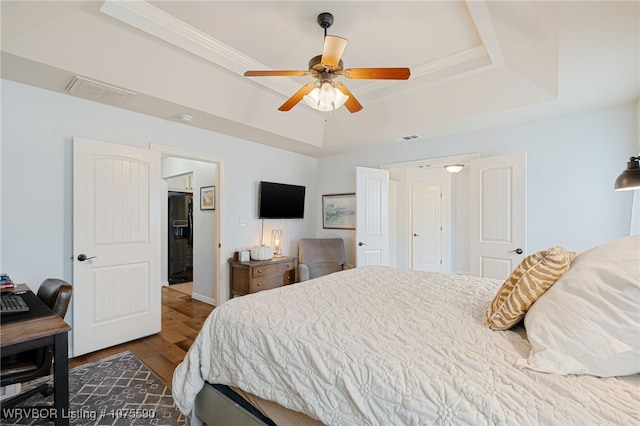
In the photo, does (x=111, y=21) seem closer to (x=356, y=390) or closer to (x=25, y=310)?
(x=25, y=310)

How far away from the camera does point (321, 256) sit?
15.3 feet

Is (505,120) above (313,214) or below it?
above

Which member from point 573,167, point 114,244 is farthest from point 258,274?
point 573,167

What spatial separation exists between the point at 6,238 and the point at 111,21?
1.97 meters

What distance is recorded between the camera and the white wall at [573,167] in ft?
9.82

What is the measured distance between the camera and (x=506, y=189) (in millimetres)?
3506

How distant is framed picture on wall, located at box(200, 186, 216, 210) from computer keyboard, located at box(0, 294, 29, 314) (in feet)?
9.60

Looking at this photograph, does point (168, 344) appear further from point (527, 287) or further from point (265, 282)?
point (527, 287)

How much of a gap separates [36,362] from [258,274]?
7.87 feet

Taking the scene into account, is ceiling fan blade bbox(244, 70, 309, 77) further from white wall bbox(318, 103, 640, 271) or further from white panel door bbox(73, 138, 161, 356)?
white wall bbox(318, 103, 640, 271)

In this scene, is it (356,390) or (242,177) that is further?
(242,177)

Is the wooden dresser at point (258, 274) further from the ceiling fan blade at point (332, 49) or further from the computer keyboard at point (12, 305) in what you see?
the ceiling fan blade at point (332, 49)

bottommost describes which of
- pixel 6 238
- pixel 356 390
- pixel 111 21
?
pixel 356 390

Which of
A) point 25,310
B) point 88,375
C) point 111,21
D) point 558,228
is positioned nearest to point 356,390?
point 25,310
